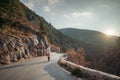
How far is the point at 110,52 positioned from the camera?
39250 millimetres

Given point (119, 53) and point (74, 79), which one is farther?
point (119, 53)

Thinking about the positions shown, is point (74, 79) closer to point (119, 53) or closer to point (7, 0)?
point (119, 53)

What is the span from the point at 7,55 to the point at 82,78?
15816mm

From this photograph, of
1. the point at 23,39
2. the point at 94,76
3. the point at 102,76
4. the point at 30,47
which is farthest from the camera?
the point at 30,47

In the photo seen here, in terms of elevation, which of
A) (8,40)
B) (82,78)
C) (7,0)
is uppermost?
(7,0)

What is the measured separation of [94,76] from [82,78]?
3.47 ft

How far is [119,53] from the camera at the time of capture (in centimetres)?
3631

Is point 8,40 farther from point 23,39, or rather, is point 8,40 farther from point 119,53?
point 119,53

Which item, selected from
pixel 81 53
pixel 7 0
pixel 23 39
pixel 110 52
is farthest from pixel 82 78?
pixel 7 0

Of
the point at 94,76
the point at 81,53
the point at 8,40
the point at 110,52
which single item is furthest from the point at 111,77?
the point at 110,52

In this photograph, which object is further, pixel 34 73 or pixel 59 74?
pixel 34 73

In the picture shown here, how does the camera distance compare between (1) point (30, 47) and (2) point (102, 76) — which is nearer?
(2) point (102, 76)

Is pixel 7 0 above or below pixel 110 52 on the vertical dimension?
above

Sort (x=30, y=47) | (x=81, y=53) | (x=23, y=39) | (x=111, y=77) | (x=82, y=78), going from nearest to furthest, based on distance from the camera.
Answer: (x=111, y=77)
(x=82, y=78)
(x=81, y=53)
(x=23, y=39)
(x=30, y=47)
